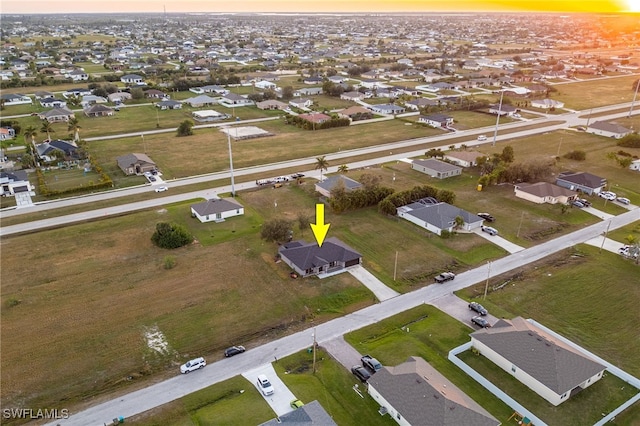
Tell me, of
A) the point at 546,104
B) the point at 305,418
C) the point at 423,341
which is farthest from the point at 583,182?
the point at 546,104

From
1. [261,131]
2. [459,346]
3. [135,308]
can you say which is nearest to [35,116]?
[261,131]

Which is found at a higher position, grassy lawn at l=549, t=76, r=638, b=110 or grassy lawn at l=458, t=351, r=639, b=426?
grassy lawn at l=549, t=76, r=638, b=110

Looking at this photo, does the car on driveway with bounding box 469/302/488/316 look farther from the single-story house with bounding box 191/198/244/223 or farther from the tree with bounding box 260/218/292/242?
the single-story house with bounding box 191/198/244/223

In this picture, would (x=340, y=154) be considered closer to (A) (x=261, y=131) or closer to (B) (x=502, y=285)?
(A) (x=261, y=131)

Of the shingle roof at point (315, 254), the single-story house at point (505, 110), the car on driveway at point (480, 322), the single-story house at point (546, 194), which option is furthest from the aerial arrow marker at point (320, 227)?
the single-story house at point (505, 110)

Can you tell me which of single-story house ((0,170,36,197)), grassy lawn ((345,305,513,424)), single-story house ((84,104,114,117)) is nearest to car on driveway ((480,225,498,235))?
grassy lawn ((345,305,513,424))

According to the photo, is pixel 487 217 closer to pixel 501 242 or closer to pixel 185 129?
pixel 501 242

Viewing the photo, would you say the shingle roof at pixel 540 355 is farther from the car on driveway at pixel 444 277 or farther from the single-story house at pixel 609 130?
the single-story house at pixel 609 130
